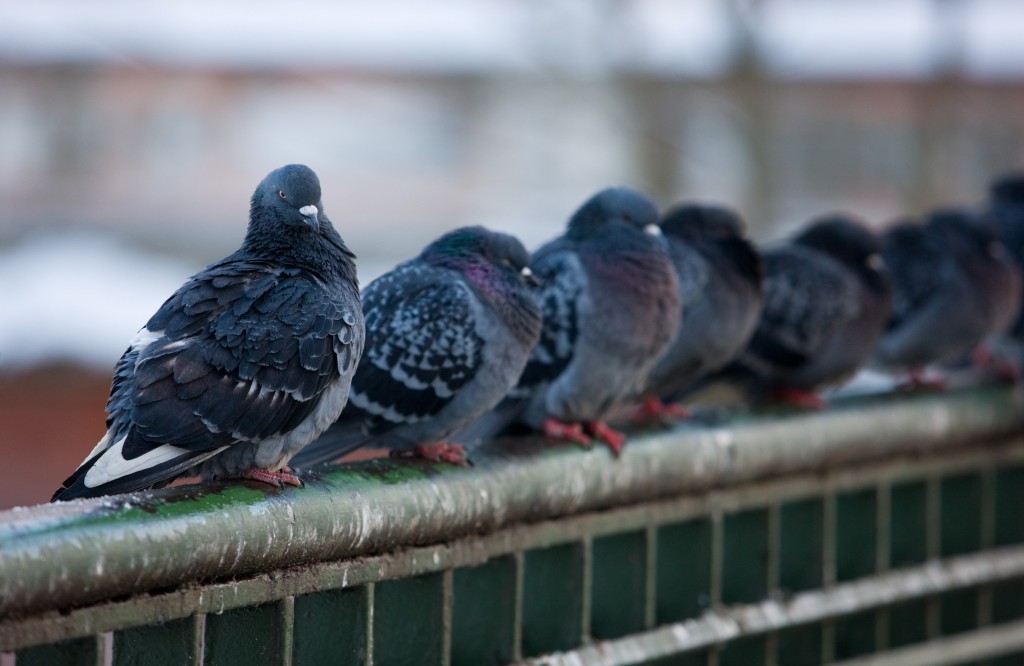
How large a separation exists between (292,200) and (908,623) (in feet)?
6.69

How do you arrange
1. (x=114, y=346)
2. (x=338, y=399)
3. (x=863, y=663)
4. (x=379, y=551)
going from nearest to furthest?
(x=379, y=551) → (x=338, y=399) → (x=863, y=663) → (x=114, y=346)

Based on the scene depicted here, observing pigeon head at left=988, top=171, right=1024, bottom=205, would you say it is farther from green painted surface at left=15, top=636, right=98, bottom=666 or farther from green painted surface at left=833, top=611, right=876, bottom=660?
green painted surface at left=15, top=636, right=98, bottom=666

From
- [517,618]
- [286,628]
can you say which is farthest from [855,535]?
[286,628]

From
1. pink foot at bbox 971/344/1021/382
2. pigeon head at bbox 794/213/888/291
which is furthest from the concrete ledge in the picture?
pink foot at bbox 971/344/1021/382

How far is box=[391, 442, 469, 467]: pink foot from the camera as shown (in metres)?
2.86

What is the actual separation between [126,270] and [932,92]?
6.77 meters

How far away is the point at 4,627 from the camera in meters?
1.79

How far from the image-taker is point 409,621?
2.54 m

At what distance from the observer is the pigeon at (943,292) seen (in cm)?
663

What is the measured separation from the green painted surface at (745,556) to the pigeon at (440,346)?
78cm

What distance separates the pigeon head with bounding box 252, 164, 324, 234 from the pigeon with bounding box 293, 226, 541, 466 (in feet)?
2.28

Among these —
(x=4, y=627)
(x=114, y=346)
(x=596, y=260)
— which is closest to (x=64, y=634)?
(x=4, y=627)

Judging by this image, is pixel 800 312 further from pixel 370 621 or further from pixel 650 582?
pixel 370 621

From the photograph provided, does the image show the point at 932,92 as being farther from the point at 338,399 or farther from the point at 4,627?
the point at 4,627
